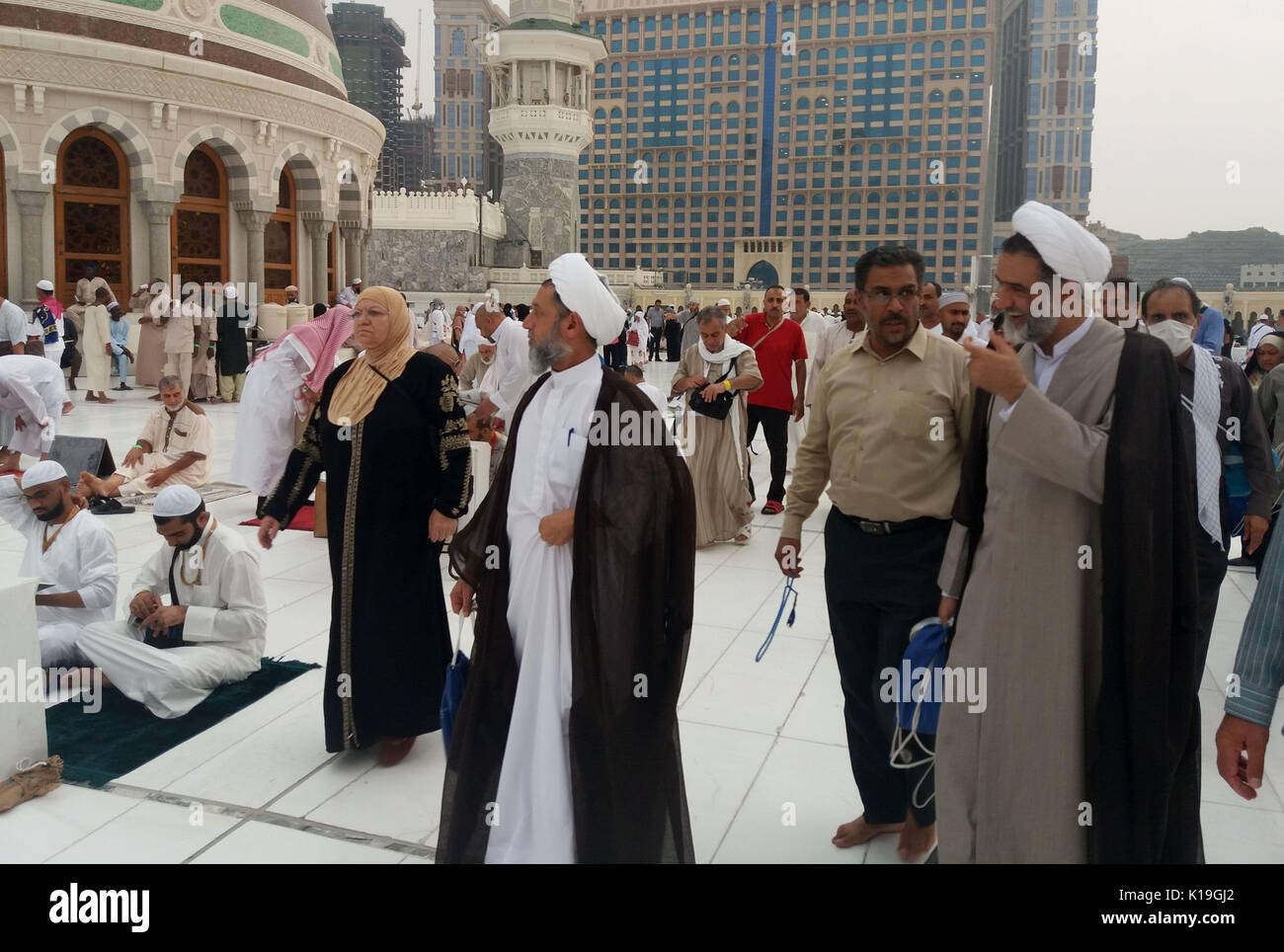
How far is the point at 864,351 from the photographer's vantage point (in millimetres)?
2885

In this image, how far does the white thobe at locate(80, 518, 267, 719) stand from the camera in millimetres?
3898

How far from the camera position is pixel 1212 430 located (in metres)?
3.37

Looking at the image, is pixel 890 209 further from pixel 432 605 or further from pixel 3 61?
pixel 432 605

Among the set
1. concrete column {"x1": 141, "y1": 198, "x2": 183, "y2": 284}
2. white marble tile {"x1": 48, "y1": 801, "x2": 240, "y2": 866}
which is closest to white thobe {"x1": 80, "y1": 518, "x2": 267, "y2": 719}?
white marble tile {"x1": 48, "y1": 801, "x2": 240, "y2": 866}

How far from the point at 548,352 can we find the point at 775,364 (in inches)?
190

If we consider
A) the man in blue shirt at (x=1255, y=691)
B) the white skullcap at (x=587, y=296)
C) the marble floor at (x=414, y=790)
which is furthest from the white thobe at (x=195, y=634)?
the man in blue shirt at (x=1255, y=691)

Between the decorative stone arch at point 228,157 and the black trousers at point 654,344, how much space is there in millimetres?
12064

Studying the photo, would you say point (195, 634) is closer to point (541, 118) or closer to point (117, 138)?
point (117, 138)

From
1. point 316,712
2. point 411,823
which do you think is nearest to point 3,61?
point 316,712

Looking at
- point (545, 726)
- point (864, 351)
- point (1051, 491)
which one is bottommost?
point (545, 726)

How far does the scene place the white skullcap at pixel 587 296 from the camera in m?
2.64

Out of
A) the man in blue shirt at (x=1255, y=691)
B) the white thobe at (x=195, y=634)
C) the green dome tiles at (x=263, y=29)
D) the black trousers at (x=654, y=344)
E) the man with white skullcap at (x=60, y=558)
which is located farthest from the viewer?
the black trousers at (x=654, y=344)

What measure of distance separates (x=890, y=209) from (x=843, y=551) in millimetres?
85227

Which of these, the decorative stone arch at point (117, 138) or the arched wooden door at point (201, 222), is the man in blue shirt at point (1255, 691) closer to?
the decorative stone arch at point (117, 138)
